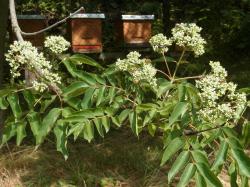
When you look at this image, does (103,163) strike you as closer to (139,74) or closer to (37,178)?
(37,178)

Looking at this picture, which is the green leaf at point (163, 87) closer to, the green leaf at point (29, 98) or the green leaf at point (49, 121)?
the green leaf at point (49, 121)

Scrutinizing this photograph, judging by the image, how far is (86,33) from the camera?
20.6ft

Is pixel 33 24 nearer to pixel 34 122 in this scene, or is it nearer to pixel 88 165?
pixel 88 165

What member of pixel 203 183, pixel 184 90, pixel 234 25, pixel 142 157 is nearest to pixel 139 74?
pixel 184 90

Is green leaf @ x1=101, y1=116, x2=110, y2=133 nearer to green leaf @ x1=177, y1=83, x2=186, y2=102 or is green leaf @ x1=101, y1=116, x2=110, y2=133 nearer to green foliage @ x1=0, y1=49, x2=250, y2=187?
green foliage @ x1=0, y1=49, x2=250, y2=187

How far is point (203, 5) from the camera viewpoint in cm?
826

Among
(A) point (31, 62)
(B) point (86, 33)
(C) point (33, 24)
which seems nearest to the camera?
(A) point (31, 62)

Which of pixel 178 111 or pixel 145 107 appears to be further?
pixel 145 107

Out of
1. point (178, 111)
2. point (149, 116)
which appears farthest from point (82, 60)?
point (178, 111)

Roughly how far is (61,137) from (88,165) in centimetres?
204

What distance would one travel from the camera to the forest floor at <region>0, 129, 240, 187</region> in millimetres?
3771

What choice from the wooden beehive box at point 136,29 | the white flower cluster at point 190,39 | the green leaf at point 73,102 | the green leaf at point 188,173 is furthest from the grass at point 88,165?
the wooden beehive box at point 136,29

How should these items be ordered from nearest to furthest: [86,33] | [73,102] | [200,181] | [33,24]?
1. [200,181]
2. [73,102]
3. [33,24]
4. [86,33]

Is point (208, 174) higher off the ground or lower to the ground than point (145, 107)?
lower
